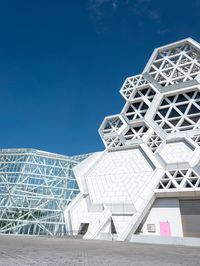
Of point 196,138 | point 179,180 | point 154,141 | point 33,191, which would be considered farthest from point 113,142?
point 33,191

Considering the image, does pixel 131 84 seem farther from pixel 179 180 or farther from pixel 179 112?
pixel 179 180

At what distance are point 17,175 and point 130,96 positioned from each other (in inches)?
1046

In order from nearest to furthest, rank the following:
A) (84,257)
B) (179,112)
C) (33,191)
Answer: (84,257), (179,112), (33,191)

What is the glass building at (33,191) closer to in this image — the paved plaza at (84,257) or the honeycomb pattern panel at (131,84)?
the honeycomb pattern panel at (131,84)

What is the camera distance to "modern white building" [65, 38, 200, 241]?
Answer: 21.8 m

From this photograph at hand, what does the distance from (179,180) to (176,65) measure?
2010 cm

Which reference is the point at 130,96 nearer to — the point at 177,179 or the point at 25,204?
the point at 177,179

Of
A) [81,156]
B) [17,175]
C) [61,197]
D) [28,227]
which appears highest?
[81,156]

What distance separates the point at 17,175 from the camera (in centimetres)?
4231

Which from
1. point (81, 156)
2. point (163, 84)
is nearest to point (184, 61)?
point (163, 84)

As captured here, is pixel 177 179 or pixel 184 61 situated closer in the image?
pixel 177 179

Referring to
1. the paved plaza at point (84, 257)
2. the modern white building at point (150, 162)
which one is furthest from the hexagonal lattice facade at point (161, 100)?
the paved plaza at point (84, 257)

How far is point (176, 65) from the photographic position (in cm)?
3450

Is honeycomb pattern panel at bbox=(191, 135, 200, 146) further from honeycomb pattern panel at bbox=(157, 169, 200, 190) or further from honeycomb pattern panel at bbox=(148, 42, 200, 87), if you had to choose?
honeycomb pattern panel at bbox=(148, 42, 200, 87)
